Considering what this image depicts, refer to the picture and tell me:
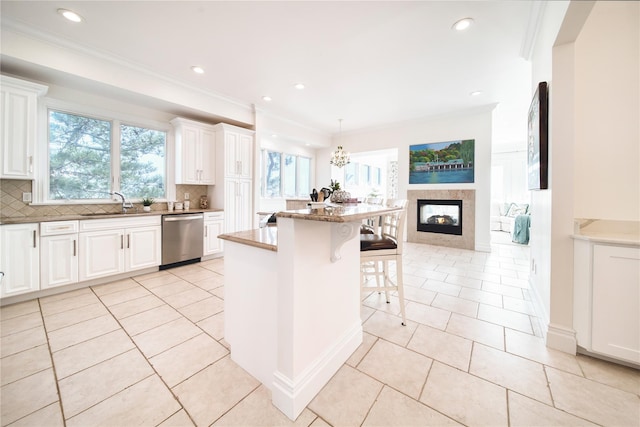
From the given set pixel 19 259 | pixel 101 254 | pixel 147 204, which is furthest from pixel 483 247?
pixel 19 259

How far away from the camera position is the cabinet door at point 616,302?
148cm

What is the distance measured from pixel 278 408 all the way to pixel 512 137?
30.2 feet

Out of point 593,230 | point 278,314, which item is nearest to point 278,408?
point 278,314

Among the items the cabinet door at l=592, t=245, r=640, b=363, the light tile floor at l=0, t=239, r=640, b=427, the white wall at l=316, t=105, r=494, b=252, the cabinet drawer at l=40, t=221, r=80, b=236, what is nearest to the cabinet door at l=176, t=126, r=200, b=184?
the cabinet drawer at l=40, t=221, r=80, b=236

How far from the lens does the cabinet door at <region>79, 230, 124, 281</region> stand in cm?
287

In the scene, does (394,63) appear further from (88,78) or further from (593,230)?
(88,78)

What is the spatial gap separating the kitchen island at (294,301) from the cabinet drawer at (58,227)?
2.53 m

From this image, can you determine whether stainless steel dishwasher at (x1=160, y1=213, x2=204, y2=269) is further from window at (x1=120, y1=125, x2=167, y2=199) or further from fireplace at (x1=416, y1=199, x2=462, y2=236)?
fireplace at (x1=416, y1=199, x2=462, y2=236)

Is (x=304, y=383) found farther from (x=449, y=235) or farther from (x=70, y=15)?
(x=449, y=235)

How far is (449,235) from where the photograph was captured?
17.1 ft

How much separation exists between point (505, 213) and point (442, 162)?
162 inches

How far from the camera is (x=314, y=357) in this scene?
4.51ft

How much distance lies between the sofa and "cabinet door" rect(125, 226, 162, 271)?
8.67m

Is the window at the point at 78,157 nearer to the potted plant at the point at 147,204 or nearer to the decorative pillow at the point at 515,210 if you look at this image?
the potted plant at the point at 147,204
